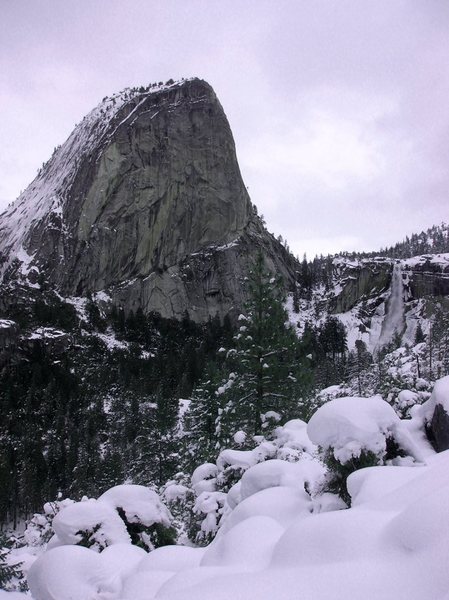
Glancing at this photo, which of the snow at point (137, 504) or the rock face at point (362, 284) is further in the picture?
the rock face at point (362, 284)

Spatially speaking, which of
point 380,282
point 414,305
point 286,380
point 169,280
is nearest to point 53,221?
point 169,280

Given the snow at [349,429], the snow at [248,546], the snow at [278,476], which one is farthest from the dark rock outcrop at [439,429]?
the snow at [248,546]

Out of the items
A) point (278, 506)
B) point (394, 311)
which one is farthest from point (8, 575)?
point (394, 311)

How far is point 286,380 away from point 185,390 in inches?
1985

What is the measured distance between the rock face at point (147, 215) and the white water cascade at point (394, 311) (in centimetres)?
3071

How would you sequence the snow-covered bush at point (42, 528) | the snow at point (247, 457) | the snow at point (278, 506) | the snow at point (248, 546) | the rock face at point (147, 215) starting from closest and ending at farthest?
1. the snow at point (248, 546)
2. the snow at point (278, 506)
3. the snow at point (247, 457)
4. the snow-covered bush at point (42, 528)
5. the rock face at point (147, 215)

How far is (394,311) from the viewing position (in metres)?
108

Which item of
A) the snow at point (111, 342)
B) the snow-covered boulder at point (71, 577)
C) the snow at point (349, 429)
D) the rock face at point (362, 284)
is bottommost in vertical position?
the snow-covered boulder at point (71, 577)

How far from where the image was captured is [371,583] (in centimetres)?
230

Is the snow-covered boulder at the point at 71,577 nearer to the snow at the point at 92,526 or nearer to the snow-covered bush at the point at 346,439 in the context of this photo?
the snow at the point at 92,526

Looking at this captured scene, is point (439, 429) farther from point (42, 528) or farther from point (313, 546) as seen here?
point (42, 528)

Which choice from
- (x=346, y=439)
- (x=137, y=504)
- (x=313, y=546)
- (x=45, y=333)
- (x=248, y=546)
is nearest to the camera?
(x=313, y=546)

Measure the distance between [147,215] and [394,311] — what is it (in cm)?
6632

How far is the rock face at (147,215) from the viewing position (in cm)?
9725
